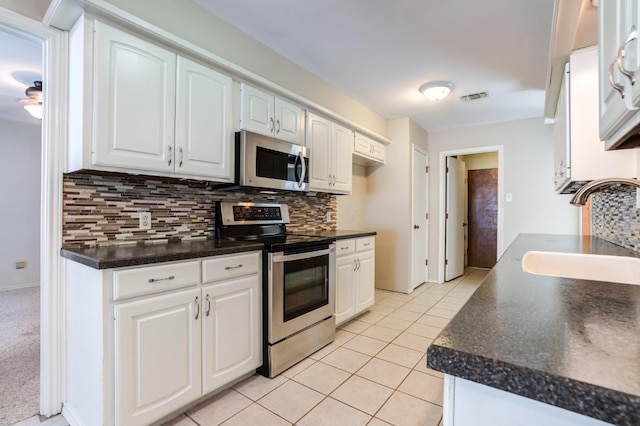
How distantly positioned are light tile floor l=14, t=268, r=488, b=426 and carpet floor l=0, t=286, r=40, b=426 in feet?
0.58

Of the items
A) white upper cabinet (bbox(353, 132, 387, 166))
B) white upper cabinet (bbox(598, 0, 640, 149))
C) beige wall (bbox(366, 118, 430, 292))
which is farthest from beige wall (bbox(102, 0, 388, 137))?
white upper cabinet (bbox(598, 0, 640, 149))

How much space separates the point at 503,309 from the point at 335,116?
272 centimetres

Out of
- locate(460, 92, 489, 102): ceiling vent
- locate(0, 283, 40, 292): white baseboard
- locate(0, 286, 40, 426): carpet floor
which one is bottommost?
locate(0, 286, 40, 426): carpet floor

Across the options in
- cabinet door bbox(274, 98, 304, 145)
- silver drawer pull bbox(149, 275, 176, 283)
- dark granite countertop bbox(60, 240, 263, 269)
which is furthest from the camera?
cabinet door bbox(274, 98, 304, 145)

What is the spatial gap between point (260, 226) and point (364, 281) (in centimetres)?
127

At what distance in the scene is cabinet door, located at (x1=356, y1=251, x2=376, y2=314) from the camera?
10.0ft

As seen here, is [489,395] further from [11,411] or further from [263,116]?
[11,411]

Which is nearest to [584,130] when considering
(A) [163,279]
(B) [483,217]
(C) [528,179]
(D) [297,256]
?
(D) [297,256]

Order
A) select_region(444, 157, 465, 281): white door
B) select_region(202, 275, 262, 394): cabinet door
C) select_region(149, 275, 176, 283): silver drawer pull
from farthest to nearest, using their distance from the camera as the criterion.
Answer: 1. select_region(444, 157, 465, 281): white door
2. select_region(202, 275, 262, 394): cabinet door
3. select_region(149, 275, 176, 283): silver drawer pull

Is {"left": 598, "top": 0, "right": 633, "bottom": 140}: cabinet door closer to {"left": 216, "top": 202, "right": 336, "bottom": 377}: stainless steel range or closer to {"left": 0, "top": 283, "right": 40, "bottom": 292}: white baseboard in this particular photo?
{"left": 216, "top": 202, "right": 336, "bottom": 377}: stainless steel range

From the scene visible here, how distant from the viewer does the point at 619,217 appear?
6.64 ft

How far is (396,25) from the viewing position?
2170mm

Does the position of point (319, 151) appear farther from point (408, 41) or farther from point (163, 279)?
point (163, 279)

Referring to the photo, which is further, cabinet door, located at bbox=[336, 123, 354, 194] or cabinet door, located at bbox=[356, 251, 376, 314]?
cabinet door, located at bbox=[336, 123, 354, 194]
